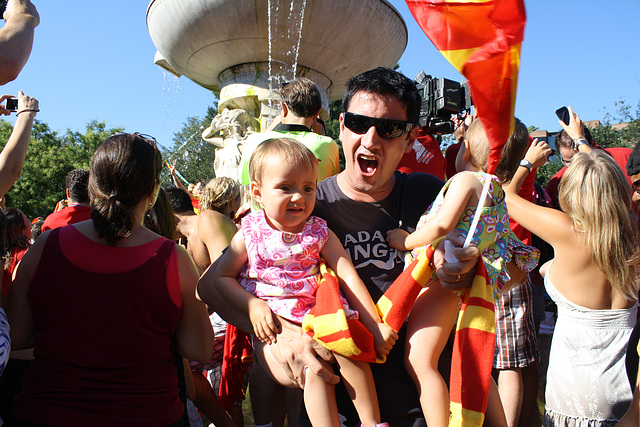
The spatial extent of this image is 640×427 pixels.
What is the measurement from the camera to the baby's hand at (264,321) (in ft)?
6.33

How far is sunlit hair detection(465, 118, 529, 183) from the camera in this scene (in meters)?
2.66

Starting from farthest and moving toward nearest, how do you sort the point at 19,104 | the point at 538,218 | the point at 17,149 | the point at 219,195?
the point at 219,195 → the point at 538,218 → the point at 19,104 → the point at 17,149

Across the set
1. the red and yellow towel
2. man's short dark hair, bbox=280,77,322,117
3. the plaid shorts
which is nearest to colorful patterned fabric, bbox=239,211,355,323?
the red and yellow towel

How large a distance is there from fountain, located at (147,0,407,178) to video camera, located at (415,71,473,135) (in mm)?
3926

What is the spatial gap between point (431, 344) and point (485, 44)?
1186 mm

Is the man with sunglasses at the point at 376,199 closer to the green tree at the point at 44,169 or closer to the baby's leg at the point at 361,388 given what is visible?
the baby's leg at the point at 361,388

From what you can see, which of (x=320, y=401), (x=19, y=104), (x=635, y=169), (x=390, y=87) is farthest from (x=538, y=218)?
(x=19, y=104)

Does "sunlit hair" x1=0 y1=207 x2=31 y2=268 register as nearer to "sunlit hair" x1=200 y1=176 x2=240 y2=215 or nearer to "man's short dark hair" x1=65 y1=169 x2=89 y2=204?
"man's short dark hair" x1=65 y1=169 x2=89 y2=204

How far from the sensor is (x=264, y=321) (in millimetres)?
1938

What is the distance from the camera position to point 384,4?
8.16 m

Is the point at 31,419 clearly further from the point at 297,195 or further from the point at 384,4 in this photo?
the point at 384,4

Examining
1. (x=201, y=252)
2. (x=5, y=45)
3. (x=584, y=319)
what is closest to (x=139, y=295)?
(x=5, y=45)

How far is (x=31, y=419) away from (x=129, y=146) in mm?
1181

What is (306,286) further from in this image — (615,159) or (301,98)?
(615,159)
